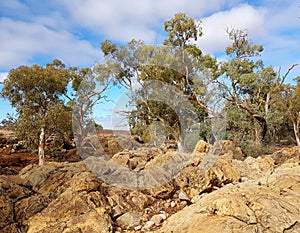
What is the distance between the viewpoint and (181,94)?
653 inches

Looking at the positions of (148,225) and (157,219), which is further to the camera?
(157,219)

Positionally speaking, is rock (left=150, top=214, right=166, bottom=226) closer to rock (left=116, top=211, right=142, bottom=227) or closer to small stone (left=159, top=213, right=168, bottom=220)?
small stone (left=159, top=213, right=168, bottom=220)

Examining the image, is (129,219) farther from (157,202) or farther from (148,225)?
(157,202)

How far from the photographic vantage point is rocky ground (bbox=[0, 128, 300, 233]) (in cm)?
306

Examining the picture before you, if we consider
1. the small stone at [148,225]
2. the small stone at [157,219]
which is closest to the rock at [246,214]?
the small stone at [148,225]

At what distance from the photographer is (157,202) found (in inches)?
237

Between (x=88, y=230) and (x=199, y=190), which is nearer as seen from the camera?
(x=88, y=230)

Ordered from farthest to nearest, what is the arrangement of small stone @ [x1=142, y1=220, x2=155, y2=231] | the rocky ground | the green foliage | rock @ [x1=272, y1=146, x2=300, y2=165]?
1. the green foliage
2. rock @ [x1=272, y1=146, x2=300, y2=165]
3. small stone @ [x1=142, y1=220, x2=155, y2=231]
4. the rocky ground

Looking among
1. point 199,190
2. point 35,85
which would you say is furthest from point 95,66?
point 199,190

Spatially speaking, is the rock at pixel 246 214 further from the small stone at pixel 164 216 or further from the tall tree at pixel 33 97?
the tall tree at pixel 33 97

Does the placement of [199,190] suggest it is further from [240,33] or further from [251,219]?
[240,33]


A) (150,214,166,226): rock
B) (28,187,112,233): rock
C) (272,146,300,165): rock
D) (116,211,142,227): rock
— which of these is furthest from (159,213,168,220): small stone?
(272,146,300,165): rock

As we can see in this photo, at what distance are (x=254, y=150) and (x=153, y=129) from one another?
6874 millimetres

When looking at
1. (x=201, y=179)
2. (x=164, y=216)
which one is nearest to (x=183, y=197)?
(x=201, y=179)
